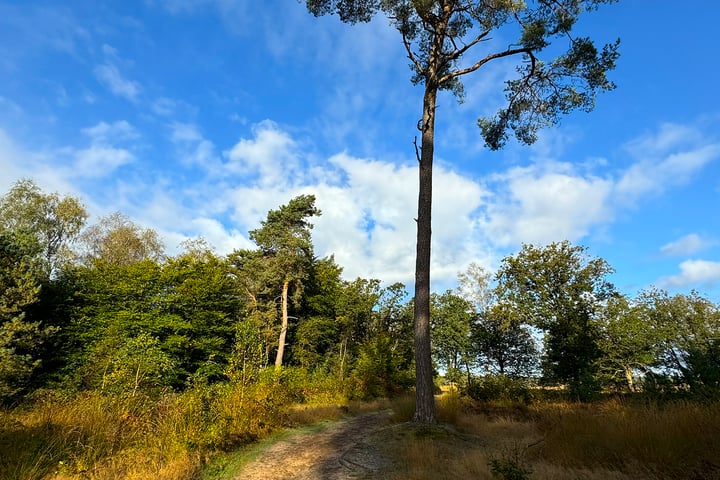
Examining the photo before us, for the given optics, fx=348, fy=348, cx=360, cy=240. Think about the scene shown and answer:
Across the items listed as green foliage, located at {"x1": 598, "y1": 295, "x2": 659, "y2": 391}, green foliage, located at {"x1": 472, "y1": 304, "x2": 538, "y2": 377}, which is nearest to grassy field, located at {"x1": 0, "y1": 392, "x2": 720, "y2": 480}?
green foliage, located at {"x1": 598, "y1": 295, "x2": 659, "y2": 391}

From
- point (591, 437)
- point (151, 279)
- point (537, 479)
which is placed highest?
point (151, 279)

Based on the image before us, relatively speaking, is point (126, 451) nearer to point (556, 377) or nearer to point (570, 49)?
point (570, 49)

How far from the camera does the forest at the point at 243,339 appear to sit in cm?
607

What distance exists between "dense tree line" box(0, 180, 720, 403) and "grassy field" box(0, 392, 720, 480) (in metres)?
1.11

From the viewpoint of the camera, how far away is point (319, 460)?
5.47 metres

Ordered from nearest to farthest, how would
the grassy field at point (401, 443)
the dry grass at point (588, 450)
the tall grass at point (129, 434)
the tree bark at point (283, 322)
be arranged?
the dry grass at point (588, 450) < the grassy field at point (401, 443) < the tall grass at point (129, 434) < the tree bark at point (283, 322)

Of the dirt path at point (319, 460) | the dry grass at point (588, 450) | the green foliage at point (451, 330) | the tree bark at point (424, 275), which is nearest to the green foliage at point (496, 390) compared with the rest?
the tree bark at point (424, 275)

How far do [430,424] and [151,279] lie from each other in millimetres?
17043

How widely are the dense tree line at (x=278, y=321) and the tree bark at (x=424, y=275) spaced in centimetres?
397

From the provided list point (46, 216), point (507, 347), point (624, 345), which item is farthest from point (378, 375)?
point (46, 216)

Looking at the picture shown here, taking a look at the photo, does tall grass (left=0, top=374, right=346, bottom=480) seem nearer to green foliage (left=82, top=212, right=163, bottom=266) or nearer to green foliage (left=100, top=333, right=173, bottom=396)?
green foliage (left=100, top=333, right=173, bottom=396)

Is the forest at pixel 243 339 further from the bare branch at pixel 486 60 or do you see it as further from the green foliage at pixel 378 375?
the bare branch at pixel 486 60

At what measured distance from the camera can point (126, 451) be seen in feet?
16.8

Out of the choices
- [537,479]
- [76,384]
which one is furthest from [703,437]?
[76,384]
